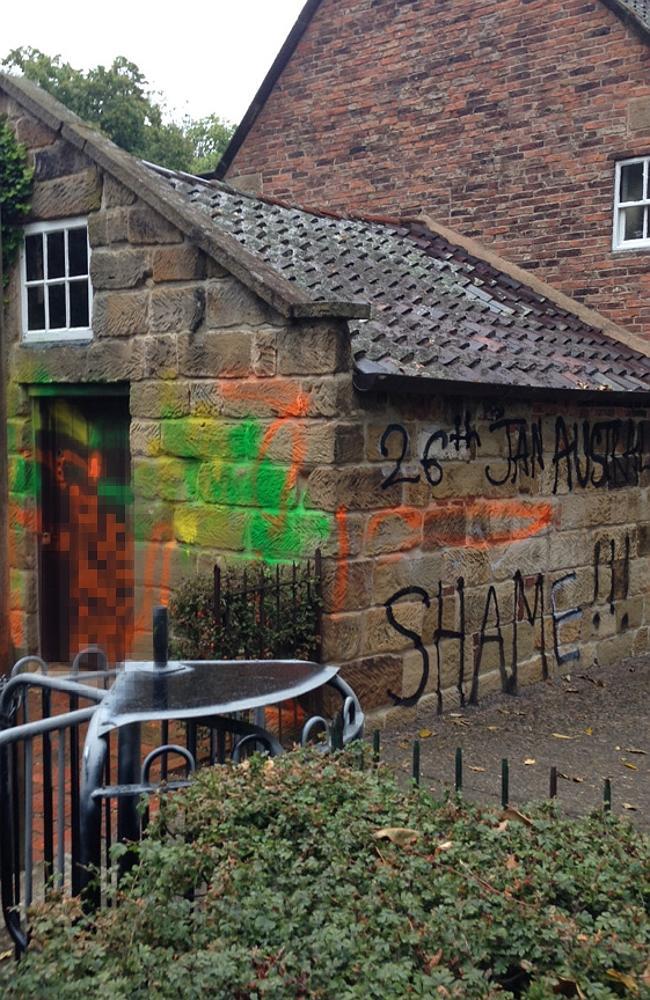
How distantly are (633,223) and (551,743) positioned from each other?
6.30 meters

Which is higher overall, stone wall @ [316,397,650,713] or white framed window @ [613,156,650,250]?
white framed window @ [613,156,650,250]

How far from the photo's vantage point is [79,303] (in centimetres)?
885

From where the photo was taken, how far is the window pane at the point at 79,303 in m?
8.81

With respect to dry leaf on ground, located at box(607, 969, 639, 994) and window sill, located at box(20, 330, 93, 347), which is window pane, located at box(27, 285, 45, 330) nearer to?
window sill, located at box(20, 330, 93, 347)

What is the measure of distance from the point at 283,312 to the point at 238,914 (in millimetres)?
4692

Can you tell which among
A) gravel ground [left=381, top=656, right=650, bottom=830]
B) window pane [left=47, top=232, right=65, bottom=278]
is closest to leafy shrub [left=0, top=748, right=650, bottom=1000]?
gravel ground [left=381, top=656, right=650, bottom=830]

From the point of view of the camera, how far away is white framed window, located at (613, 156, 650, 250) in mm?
11420

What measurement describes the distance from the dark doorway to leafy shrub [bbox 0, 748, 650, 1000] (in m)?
5.16

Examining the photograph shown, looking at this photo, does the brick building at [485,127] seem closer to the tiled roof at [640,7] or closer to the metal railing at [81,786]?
the tiled roof at [640,7]

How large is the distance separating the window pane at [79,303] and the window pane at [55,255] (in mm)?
205

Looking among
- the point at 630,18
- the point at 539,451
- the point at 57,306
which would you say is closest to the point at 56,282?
the point at 57,306

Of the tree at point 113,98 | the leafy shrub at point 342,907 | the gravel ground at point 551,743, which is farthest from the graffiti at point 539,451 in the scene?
the tree at point 113,98

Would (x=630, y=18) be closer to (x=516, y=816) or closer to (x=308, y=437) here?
(x=308, y=437)

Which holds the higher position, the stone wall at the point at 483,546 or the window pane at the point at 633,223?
the window pane at the point at 633,223
